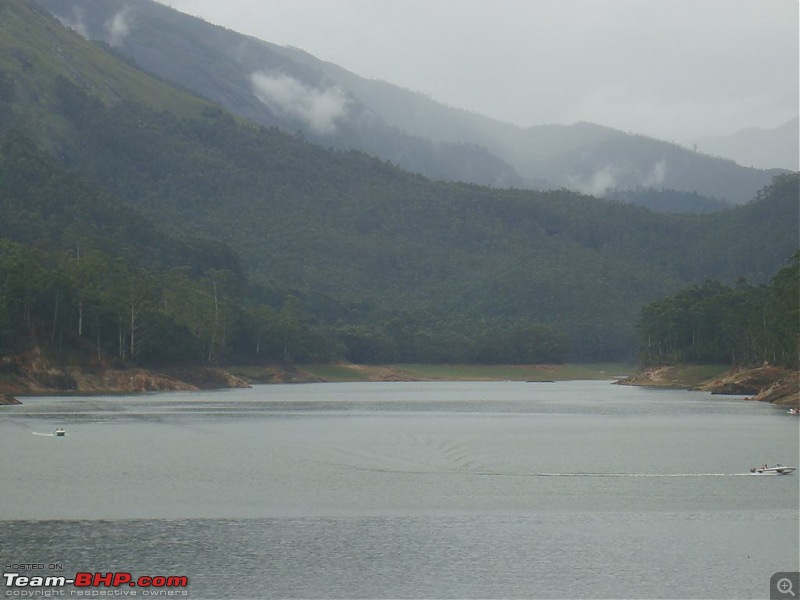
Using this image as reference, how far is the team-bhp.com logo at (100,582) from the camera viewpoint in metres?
30.4

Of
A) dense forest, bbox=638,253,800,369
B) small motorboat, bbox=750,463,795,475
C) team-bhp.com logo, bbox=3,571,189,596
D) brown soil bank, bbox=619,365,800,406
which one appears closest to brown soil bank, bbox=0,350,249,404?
brown soil bank, bbox=619,365,800,406

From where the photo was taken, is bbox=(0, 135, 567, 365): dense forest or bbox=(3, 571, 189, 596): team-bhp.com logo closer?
bbox=(3, 571, 189, 596): team-bhp.com logo

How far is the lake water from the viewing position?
32531 mm

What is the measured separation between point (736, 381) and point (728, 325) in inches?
723

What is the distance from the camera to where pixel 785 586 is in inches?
1217

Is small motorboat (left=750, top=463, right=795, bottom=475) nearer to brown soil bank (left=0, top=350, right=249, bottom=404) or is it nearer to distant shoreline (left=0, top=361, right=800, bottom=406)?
distant shoreline (left=0, top=361, right=800, bottom=406)

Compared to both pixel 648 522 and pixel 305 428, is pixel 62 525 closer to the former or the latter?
pixel 648 522

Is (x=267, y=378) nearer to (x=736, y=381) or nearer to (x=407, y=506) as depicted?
(x=736, y=381)

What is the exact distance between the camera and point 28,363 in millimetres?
113688

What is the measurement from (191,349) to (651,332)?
69.4 metres

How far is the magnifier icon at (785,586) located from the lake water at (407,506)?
1.70ft

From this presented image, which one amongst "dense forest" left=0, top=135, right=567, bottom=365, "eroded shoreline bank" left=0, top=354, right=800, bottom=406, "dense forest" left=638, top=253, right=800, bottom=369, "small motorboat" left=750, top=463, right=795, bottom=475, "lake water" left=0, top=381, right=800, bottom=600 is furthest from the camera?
"dense forest" left=0, top=135, right=567, bottom=365

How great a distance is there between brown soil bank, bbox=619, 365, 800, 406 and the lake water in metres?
21.6

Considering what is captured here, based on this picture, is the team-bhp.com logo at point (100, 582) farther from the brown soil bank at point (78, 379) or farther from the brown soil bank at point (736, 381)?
the brown soil bank at point (736, 381)
